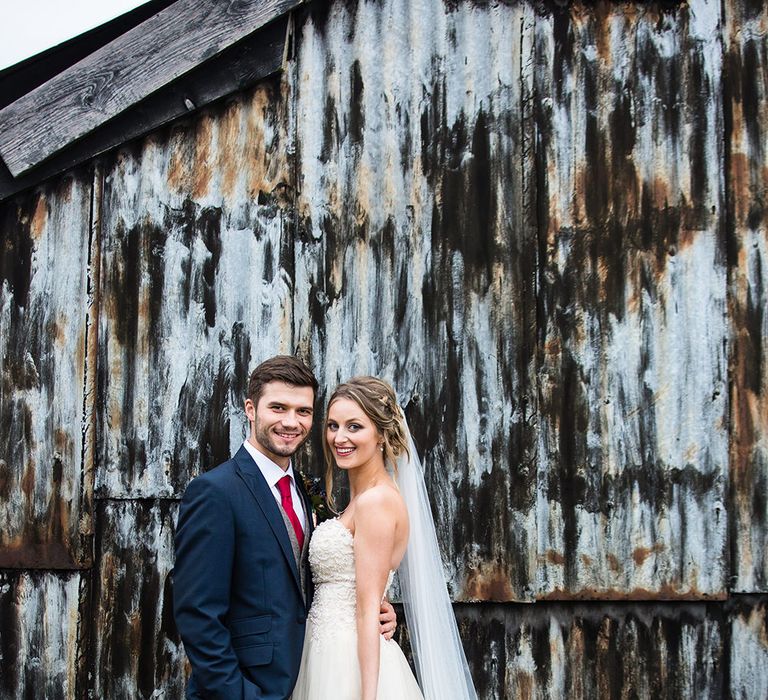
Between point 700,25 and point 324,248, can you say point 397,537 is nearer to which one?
point 324,248

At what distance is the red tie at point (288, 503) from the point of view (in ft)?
10.3

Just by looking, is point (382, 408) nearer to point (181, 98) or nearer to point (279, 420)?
point (279, 420)

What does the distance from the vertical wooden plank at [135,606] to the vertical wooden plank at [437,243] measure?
107cm

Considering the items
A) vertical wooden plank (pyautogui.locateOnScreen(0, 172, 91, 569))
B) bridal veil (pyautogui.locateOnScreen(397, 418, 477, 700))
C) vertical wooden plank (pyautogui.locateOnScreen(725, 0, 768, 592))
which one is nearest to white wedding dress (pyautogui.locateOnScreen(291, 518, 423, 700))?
bridal veil (pyautogui.locateOnScreen(397, 418, 477, 700))

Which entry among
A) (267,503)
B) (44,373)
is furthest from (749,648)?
(44,373)

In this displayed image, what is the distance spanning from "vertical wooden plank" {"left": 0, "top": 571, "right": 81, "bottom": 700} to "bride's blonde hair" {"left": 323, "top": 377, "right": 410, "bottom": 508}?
1.59 m

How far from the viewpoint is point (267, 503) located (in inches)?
118

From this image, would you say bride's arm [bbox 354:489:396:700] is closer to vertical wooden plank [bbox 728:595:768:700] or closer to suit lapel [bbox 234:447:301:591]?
suit lapel [bbox 234:447:301:591]

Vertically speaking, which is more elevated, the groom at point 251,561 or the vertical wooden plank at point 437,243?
the vertical wooden plank at point 437,243

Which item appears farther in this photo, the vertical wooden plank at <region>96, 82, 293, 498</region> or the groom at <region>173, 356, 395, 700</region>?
the vertical wooden plank at <region>96, 82, 293, 498</region>

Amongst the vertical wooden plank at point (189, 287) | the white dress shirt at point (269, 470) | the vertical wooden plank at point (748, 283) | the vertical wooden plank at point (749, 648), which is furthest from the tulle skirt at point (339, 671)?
the vertical wooden plank at point (748, 283)

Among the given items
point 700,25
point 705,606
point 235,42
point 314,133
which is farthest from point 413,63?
point 705,606

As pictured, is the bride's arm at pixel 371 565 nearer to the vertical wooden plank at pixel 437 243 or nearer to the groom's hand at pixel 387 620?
the groom's hand at pixel 387 620

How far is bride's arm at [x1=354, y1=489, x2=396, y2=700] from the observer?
3.07 meters
